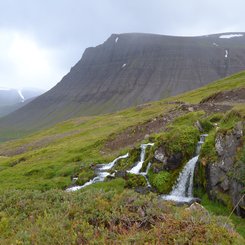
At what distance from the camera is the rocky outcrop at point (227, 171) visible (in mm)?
23297

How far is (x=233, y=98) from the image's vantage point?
60.5 meters

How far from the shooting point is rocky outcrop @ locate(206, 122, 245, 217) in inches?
917

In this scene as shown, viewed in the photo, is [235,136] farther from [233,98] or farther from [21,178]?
[233,98]

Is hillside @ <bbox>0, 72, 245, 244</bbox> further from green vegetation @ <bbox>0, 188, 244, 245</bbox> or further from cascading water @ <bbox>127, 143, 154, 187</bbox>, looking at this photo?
cascading water @ <bbox>127, 143, 154, 187</bbox>

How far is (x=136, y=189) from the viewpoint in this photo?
101ft

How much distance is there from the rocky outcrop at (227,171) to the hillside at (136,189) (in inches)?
2.9

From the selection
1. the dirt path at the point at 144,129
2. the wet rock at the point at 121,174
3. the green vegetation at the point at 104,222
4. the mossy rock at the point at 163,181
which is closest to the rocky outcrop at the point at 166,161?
the mossy rock at the point at 163,181

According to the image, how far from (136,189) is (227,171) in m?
9.20

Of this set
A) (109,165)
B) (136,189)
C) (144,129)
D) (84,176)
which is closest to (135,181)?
(136,189)

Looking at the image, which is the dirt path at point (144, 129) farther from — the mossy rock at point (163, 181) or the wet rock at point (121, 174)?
the mossy rock at point (163, 181)

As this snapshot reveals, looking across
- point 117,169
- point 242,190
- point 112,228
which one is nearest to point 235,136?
point 242,190

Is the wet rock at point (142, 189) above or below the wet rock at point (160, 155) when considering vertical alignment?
below

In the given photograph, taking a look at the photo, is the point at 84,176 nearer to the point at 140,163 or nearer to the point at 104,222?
the point at 140,163

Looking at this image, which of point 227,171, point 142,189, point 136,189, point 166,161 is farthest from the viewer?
point 166,161
